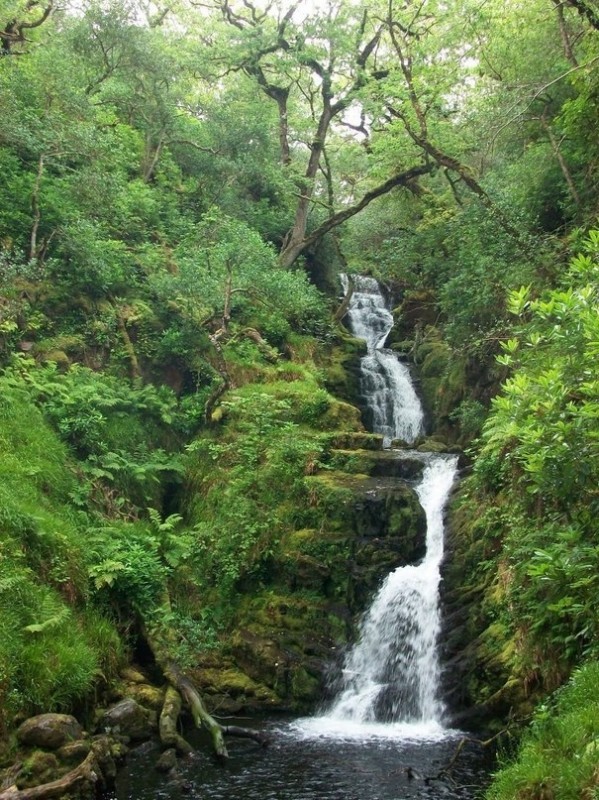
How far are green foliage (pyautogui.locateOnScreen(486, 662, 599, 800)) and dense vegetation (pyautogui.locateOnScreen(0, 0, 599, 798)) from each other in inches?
1.4

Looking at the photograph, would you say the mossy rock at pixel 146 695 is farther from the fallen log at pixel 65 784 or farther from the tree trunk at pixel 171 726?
the fallen log at pixel 65 784

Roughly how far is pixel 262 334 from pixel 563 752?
44.9 ft

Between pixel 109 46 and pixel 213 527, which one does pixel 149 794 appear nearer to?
pixel 213 527

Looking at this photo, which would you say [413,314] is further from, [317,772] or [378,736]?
[317,772]

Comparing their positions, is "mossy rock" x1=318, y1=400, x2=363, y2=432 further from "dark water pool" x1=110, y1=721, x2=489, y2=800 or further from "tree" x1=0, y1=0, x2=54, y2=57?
"tree" x1=0, y1=0, x2=54, y2=57

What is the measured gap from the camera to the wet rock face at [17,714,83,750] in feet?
22.9

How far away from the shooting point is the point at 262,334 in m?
17.9

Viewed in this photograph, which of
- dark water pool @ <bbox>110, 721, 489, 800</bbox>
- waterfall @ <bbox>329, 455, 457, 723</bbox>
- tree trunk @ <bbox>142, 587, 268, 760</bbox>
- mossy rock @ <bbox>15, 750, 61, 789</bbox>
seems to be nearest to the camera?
mossy rock @ <bbox>15, 750, 61, 789</bbox>

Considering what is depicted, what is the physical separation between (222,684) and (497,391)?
9863 mm

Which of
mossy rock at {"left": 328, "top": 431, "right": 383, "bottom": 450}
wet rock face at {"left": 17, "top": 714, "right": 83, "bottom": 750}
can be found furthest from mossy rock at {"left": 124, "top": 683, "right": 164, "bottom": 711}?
mossy rock at {"left": 328, "top": 431, "right": 383, "bottom": 450}

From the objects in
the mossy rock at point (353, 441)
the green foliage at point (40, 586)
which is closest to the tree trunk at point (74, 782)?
the green foliage at point (40, 586)

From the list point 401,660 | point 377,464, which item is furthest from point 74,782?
point 377,464

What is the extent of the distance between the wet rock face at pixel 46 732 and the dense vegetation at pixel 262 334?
0.23m

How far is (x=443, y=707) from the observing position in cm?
955
